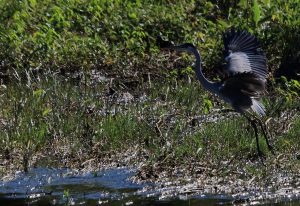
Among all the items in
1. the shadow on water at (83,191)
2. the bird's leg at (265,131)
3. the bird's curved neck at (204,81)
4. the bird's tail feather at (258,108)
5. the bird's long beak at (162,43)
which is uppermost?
the bird's long beak at (162,43)

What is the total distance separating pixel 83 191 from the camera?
9.06 metres

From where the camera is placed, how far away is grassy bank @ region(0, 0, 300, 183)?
32.8 feet

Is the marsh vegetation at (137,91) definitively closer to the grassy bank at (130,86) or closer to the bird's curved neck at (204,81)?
the grassy bank at (130,86)

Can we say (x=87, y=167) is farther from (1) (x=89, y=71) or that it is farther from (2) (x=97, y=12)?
(2) (x=97, y=12)

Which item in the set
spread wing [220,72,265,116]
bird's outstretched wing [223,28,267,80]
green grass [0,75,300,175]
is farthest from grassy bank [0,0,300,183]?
bird's outstretched wing [223,28,267,80]

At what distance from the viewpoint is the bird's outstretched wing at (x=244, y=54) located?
416 inches

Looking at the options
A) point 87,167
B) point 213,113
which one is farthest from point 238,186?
point 213,113

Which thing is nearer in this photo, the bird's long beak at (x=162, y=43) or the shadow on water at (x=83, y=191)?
the shadow on water at (x=83, y=191)

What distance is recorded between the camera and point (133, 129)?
34.4ft

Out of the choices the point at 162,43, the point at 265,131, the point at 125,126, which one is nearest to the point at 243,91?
the point at 265,131

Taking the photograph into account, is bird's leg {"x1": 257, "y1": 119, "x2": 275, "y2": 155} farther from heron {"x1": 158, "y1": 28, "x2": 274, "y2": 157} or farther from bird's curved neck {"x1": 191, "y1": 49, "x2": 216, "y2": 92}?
bird's curved neck {"x1": 191, "y1": 49, "x2": 216, "y2": 92}

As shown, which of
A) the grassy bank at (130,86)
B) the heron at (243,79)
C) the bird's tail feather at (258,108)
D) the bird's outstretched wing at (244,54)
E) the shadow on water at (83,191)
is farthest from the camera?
the bird's outstretched wing at (244,54)

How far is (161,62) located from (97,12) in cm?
163

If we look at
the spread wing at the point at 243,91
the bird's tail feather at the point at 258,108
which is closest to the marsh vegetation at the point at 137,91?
the bird's tail feather at the point at 258,108
